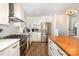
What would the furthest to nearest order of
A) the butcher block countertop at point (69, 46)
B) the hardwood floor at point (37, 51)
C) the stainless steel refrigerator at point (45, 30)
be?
1. the stainless steel refrigerator at point (45, 30)
2. the hardwood floor at point (37, 51)
3. the butcher block countertop at point (69, 46)

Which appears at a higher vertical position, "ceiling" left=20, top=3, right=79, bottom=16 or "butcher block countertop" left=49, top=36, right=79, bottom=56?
"ceiling" left=20, top=3, right=79, bottom=16

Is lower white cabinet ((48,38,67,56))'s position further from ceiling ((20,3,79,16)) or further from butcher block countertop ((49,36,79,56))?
ceiling ((20,3,79,16))

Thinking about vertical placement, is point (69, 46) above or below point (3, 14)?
below

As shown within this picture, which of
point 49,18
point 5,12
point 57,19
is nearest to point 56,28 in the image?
point 57,19

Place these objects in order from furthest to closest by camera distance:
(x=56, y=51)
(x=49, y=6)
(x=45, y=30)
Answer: (x=45, y=30) → (x=49, y=6) → (x=56, y=51)

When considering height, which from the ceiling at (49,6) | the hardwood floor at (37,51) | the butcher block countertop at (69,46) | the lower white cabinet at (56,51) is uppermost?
the ceiling at (49,6)

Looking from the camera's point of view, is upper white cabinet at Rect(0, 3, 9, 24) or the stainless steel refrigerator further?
the stainless steel refrigerator

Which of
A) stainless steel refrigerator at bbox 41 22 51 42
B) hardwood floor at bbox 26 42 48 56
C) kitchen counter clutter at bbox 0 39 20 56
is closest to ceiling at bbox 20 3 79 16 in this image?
hardwood floor at bbox 26 42 48 56

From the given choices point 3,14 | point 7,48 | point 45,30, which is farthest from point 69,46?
point 45,30

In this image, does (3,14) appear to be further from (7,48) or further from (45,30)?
(45,30)

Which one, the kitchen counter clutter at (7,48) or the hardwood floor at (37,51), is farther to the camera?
the hardwood floor at (37,51)

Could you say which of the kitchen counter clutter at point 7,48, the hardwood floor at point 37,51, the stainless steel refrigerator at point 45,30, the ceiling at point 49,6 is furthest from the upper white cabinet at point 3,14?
the stainless steel refrigerator at point 45,30

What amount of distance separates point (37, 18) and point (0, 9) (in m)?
6.79

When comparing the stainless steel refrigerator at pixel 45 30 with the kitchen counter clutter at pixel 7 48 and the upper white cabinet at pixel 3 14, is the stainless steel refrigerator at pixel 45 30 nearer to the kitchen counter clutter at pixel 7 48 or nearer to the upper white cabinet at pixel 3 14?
the upper white cabinet at pixel 3 14
